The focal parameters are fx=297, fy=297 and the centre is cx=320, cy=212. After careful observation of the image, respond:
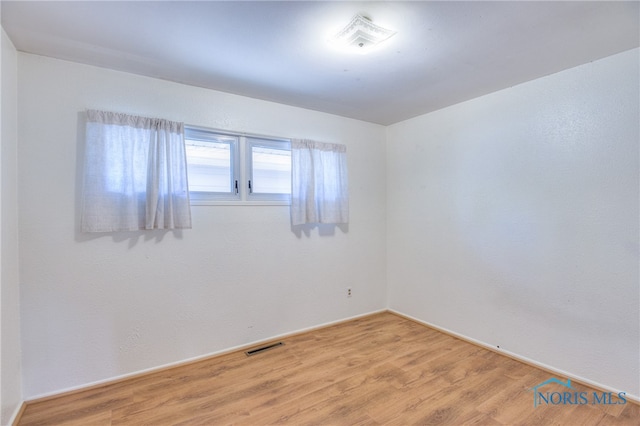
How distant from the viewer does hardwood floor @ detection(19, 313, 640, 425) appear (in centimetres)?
189

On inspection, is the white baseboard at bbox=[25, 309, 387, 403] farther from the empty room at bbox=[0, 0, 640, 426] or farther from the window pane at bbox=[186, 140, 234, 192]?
the window pane at bbox=[186, 140, 234, 192]

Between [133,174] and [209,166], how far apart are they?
629 millimetres

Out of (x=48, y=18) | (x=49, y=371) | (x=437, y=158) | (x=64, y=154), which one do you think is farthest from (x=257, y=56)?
(x=49, y=371)

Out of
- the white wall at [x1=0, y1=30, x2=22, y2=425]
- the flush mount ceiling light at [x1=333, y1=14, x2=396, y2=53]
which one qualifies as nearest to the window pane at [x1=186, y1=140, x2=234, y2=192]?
the white wall at [x1=0, y1=30, x2=22, y2=425]

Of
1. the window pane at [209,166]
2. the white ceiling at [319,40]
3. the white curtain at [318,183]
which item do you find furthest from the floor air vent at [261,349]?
the white ceiling at [319,40]

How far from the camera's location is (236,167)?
2.87 metres

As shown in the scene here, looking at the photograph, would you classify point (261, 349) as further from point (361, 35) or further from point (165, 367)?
point (361, 35)

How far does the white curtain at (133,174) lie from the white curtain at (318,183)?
3.53ft

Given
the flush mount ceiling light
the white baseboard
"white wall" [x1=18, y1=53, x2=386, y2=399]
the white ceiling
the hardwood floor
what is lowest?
the hardwood floor

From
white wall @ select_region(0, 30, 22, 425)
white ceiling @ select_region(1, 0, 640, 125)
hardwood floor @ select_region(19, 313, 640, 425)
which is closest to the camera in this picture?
white ceiling @ select_region(1, 0, 640, 125)

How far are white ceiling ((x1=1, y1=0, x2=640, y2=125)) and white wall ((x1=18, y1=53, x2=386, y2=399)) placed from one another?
26 centimetres

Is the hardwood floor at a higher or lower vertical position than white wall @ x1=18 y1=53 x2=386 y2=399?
lower

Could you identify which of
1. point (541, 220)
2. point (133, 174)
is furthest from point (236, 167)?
point (541, 220)

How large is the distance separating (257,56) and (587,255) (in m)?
2.85
